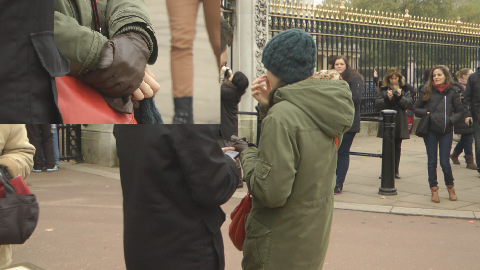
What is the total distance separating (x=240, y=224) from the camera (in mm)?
2789

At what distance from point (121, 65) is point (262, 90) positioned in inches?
93.6

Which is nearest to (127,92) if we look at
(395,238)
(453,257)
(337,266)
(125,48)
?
(125,48)

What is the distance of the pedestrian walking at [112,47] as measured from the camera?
0.46 meters

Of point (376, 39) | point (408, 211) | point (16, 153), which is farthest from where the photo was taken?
point (376, 39)

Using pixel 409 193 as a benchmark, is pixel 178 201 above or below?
above

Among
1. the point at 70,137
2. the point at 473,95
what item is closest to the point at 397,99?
the point at 473,95

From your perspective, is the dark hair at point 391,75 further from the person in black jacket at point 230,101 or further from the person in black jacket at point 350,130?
the person in black jacket at point 230,101

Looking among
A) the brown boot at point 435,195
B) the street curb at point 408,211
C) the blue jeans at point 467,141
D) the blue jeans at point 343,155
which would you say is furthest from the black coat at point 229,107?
the blue jeans at point 467,141

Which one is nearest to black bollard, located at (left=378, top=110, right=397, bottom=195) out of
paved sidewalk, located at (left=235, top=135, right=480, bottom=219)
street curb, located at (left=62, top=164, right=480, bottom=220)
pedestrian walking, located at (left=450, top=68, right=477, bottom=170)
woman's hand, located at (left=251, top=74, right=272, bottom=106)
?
paved sidewalk, located at (left=235, top=135, right=480, bottom=219)

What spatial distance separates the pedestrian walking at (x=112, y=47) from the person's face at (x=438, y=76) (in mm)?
6853

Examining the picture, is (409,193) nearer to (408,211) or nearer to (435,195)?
(435,195)

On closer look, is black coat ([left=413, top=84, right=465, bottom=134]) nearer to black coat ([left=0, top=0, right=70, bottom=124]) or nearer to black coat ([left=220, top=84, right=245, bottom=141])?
black coat ([left=220, top=84, right=245, bottom=141])

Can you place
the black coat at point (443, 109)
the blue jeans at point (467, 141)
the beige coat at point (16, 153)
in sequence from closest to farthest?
the beige coat at point (16, 153) → the black coat at point (443, 109) → the blue jeans at point (467, 141)

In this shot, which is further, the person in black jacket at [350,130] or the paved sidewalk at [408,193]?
the person in black jacket at [350,130]
